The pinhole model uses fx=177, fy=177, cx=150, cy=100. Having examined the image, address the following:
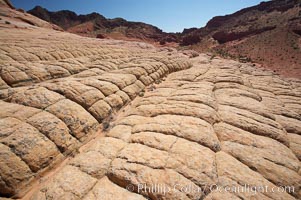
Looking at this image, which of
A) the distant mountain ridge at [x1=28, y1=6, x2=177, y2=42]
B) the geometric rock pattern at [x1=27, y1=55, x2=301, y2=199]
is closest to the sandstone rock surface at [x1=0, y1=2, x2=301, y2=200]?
the geometric rock pattern at [x1=27, y1=55, x2=301, y2=199]

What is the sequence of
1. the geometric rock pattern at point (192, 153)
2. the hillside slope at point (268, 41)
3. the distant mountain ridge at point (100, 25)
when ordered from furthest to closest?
the distant mountain ridge at point (100, 25)
the hillside slope at point (268, 41)
the geometric rock pattern at point (192, 153)

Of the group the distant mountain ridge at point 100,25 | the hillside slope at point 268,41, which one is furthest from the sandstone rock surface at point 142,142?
the distant mountain ridge at point 100,25

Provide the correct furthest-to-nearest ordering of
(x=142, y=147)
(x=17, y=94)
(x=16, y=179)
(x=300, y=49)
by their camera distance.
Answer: (x=300, y=49), (x=17, y=94), (x=142, y=147), (x=16, y=179)

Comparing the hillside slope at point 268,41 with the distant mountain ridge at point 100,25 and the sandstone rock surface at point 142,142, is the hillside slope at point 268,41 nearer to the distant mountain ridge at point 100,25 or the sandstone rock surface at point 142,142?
the distant mountain ridge at point 100,25

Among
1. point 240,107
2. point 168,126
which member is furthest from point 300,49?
point 168,126

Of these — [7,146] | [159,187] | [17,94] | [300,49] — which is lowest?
[300,49]

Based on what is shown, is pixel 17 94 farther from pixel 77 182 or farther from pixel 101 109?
pixel 77 182

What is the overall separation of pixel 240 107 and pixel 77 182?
721 cm

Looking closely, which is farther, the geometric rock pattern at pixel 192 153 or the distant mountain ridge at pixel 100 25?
the distant mountain ridge at pixel 100 25

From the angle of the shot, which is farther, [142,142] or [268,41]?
[268,41]

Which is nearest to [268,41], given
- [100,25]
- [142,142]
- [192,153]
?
[192,153]

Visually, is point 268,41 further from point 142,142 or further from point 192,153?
point 142,142

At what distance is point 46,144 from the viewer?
5.88 metres

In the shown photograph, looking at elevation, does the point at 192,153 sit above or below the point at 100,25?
below
